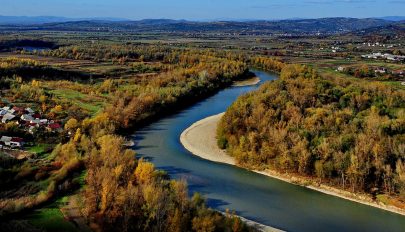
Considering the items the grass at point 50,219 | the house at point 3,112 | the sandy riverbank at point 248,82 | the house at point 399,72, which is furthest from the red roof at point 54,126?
the house at point 399,72

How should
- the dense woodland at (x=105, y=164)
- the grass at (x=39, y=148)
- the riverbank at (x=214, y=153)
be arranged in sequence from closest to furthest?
the dense woodland at (x=105, y=164)
the riverbank at (x=214, y=153)
the grass at (x=39, y=148)

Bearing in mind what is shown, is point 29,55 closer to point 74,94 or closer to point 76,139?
point 74,94

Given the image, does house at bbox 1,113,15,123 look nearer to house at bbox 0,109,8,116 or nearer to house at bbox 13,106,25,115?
house at bbox 0,109,8,116

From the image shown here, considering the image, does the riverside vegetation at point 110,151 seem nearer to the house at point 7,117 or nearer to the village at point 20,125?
the village at point 20,125

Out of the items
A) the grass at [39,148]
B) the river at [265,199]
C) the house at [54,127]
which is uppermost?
the house at [54,127]

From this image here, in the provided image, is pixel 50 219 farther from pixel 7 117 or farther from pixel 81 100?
pixel 81 100

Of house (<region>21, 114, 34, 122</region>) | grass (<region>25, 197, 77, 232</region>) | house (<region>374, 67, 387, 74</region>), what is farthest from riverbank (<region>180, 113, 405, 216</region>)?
house (<region>374, 67, 387, 74</region>)
